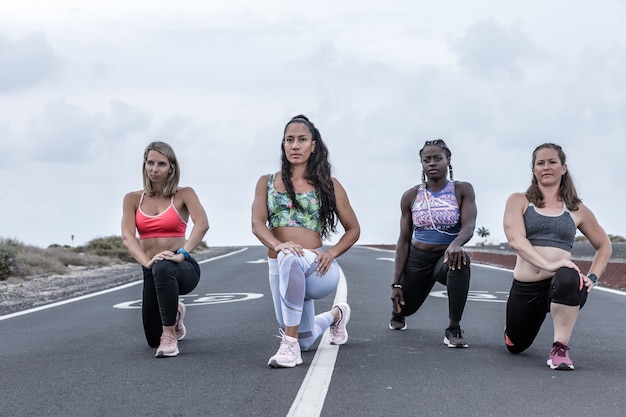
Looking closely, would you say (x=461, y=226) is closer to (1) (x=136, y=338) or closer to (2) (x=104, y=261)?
(1) (x=136, y=338)

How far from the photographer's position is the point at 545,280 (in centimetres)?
683

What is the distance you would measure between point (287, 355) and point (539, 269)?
199 cm

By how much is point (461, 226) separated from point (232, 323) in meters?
3.01

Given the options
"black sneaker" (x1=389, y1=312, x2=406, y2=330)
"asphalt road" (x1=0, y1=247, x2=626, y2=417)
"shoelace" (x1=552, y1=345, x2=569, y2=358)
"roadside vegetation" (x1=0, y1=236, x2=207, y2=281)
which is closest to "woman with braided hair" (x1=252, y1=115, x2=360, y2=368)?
"asphalt road" (x1=0, y1=247, x2=626, y2=417)

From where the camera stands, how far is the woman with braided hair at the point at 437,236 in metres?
7.59

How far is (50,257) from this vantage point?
2817cm

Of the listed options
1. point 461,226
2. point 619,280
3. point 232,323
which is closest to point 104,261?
point 619,280

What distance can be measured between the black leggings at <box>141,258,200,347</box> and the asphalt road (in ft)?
0.80

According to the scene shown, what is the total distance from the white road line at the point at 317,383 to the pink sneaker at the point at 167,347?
1.13 metres

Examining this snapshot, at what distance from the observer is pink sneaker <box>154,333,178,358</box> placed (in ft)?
23.5

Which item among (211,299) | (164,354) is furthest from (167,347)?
(211,299)

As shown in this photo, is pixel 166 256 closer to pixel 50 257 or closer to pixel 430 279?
pixel 430 279

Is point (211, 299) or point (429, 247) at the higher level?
point (429, 247)

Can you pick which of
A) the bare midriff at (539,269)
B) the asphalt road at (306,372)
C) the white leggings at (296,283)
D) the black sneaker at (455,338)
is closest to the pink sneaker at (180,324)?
the asphalt road at (306,372)
